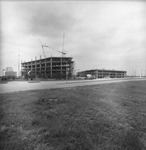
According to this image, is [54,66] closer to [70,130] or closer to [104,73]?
[104,73]

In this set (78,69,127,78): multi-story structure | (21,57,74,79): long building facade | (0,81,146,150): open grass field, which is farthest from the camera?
(78,69,127,78): multi-story structure

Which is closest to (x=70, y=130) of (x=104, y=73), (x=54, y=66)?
(x=54, y=66)

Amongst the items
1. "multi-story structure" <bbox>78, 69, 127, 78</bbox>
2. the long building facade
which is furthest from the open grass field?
"multi-story structure" <bbox>78, 69, 127, 78</bbox>

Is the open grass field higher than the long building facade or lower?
lower

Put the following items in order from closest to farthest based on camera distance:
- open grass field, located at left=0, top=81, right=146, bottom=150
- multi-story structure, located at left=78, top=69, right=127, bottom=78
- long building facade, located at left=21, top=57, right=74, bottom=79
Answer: open grass field, located at left=0, top=81, right=146, bottom=150 < long building facade, located at left=21, top=57, right=74, bottom=79 < multi-story structure, located at left=78, top=69, right=127, bottom=78

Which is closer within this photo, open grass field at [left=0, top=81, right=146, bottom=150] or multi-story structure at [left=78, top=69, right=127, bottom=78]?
open grass field at [left=0, top=81, right=146, bottom=150]

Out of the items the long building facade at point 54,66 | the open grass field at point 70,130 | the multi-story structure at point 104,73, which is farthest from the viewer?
the multi-story structure at point 104,73

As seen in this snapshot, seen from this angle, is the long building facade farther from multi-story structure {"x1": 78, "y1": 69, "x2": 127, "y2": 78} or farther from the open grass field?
the open grass field

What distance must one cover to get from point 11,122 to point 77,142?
2.50 m

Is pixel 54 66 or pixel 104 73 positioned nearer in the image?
pixel 54 66

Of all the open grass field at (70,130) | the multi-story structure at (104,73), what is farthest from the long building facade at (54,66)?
the open grass field at (70,130)

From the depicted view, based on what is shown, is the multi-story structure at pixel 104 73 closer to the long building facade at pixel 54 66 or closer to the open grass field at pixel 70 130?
the long building facade at pixel 54 66

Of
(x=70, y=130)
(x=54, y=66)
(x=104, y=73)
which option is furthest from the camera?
(x=104, y=73)

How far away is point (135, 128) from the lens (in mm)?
3777
